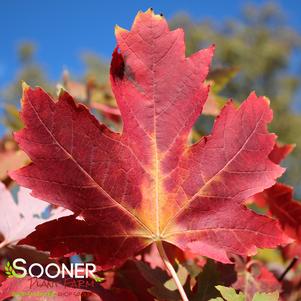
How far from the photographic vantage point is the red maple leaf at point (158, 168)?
1.86ft

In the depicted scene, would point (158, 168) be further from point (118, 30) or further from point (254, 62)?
point (254, 62)

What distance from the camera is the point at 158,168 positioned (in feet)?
2.00

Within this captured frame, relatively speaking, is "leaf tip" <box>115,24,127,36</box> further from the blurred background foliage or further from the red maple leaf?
the blurred background foliage

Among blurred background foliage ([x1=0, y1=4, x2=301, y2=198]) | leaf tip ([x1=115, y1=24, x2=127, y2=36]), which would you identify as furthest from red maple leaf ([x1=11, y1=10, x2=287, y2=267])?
blurred background foliage ([x1=0, y1=4, x2=301, y2=198])

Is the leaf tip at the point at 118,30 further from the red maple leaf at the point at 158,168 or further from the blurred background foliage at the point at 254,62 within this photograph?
the blurred background foliage at the point at 254,62

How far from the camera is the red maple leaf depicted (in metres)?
0.57

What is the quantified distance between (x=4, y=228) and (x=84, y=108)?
10.4 inches

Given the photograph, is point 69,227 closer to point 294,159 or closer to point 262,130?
point 262,130

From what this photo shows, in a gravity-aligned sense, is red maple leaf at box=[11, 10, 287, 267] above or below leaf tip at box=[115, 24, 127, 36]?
below

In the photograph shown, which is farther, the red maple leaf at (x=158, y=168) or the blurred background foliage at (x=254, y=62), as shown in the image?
the blurred background foliage at (x=254, y=62)

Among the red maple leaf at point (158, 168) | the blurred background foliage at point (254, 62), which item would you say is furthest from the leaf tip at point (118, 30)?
the blurred background foliage at point (254, 62)

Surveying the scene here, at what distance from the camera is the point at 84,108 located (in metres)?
0.55

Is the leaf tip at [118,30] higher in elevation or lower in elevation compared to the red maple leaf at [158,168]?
higher

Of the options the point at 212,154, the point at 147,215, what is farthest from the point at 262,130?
the point at 147,215
